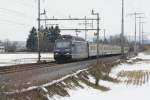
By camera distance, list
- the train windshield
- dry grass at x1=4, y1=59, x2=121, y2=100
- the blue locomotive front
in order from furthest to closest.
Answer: the train windshield → the blue locomotive front → dry grass at x1=4, y1=59, x2=121, y2=100

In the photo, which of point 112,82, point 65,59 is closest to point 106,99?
point 112,82

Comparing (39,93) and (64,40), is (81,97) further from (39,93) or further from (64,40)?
(64,40)

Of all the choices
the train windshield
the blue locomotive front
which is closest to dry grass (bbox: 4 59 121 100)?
the blue locomotive front

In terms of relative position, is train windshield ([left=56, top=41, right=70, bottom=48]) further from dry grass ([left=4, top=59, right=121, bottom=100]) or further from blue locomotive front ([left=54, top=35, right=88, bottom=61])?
dry grass ([left=4, top=59, right=121, bottom=100])

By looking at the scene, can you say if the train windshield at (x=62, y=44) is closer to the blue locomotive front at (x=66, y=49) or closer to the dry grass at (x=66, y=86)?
the blue locomotive front at (x=66, y=49)

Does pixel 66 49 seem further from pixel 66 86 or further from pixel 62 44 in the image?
pixel 66 86

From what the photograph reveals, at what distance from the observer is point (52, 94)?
21766mm

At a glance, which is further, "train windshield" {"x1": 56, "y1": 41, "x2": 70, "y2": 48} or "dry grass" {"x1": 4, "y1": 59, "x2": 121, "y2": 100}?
"train windshield" {"x1": 56, "y1": 41, "x2": 70, "y2": 48}

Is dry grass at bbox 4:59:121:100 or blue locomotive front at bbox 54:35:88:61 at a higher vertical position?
blue locomotive front at bbox 54:35:88:61

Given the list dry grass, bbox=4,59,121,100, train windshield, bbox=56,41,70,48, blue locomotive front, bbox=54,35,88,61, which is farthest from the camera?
train windshield, bbox=56,41,70,48

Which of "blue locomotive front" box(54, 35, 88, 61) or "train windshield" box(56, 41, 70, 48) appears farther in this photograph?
"train windshield" box(56, 41, 70, 48)

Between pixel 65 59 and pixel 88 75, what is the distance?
18.0m

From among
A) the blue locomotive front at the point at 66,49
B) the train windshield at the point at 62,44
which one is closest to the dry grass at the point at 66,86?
the blue locomotive front at the point at 66,49

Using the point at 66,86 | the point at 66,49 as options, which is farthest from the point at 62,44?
the point at 66,86
